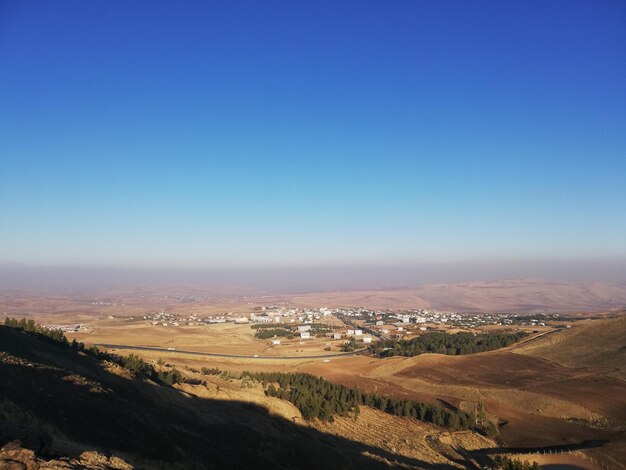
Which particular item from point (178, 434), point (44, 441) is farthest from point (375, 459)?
point (44, 441)

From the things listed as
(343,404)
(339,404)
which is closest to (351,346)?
(339,404)

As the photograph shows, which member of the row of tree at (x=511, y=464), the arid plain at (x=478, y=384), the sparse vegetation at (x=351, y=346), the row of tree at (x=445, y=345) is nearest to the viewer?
the row of tree at (x=511, y=464)

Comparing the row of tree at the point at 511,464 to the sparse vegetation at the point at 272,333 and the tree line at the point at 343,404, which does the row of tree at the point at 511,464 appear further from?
the sparse vegetation at the point at 272,333

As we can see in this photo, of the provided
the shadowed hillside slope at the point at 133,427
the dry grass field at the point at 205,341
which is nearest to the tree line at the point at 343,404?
the shadowed hillside slope at the point at 133,427

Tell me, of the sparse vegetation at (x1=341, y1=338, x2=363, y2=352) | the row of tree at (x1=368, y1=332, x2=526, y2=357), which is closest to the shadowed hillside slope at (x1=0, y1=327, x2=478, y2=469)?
the row of tree at (x1=368, y1=332, x2=526, y2=357)

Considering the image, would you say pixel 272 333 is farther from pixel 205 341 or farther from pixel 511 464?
pixel 511 464

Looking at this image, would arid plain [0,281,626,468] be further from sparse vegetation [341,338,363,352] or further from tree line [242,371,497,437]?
sparse vegetation [341,338,363,352]
